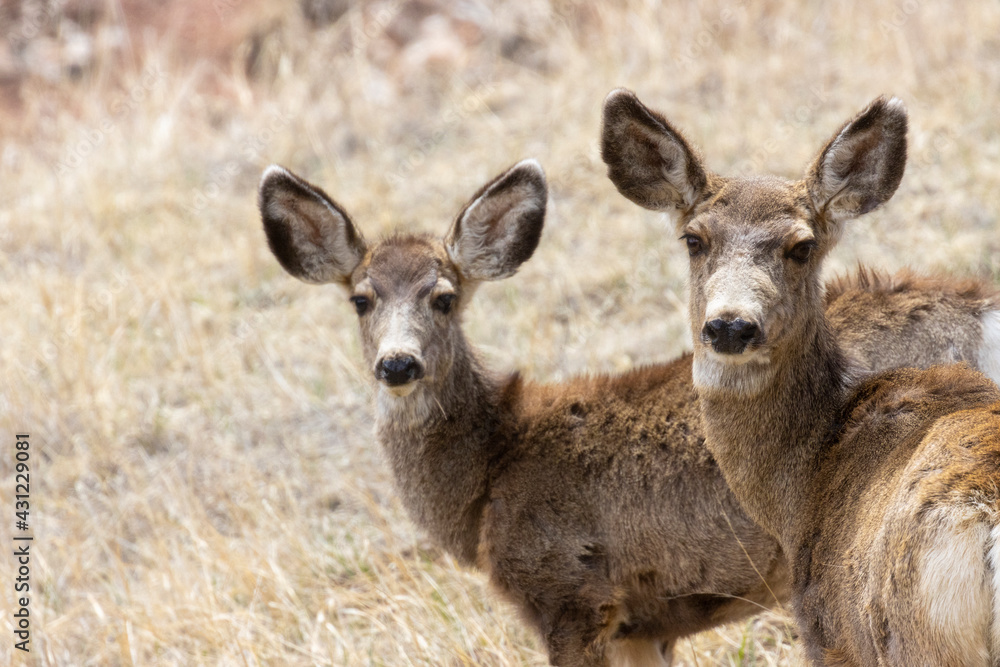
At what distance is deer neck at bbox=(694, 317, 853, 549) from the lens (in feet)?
13.3

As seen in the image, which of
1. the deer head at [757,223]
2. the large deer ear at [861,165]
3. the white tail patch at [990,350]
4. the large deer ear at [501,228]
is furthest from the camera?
the large deer ear at [501,228]

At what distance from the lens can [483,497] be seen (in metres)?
5.15

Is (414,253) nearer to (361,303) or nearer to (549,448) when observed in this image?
(361,303)

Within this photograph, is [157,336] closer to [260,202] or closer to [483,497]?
[260,202]

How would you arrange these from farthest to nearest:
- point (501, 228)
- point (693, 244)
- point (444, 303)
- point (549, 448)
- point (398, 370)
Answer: point (501, 228), point (444, 303), point (549, 448), point (398, 370), point (693, 244)

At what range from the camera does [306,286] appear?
33.2ft

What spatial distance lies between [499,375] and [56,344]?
497 cm

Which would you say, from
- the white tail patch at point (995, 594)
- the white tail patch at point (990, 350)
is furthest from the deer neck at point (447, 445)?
the white tail patch at point (995, 594)

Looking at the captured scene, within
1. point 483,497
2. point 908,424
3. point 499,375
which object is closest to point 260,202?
point 499,375

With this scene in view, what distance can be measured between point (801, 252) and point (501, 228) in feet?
6.43

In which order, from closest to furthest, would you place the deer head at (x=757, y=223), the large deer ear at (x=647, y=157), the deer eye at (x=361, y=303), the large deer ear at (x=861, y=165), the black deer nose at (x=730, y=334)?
1. the black deer nose at (x=730, y=334)
2. the deer head at (x=757, y=223)
3. the large deer ear at (x=861, y=165)
4. the large deer ear at (x=647, y=157)
5. the deer eye at (x=361, y=303)

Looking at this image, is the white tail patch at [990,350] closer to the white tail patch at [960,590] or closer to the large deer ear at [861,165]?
the large deer ear at [861,165]

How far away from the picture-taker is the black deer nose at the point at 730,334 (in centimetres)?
377

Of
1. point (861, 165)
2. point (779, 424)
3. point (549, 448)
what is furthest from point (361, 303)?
point (861, 165)
